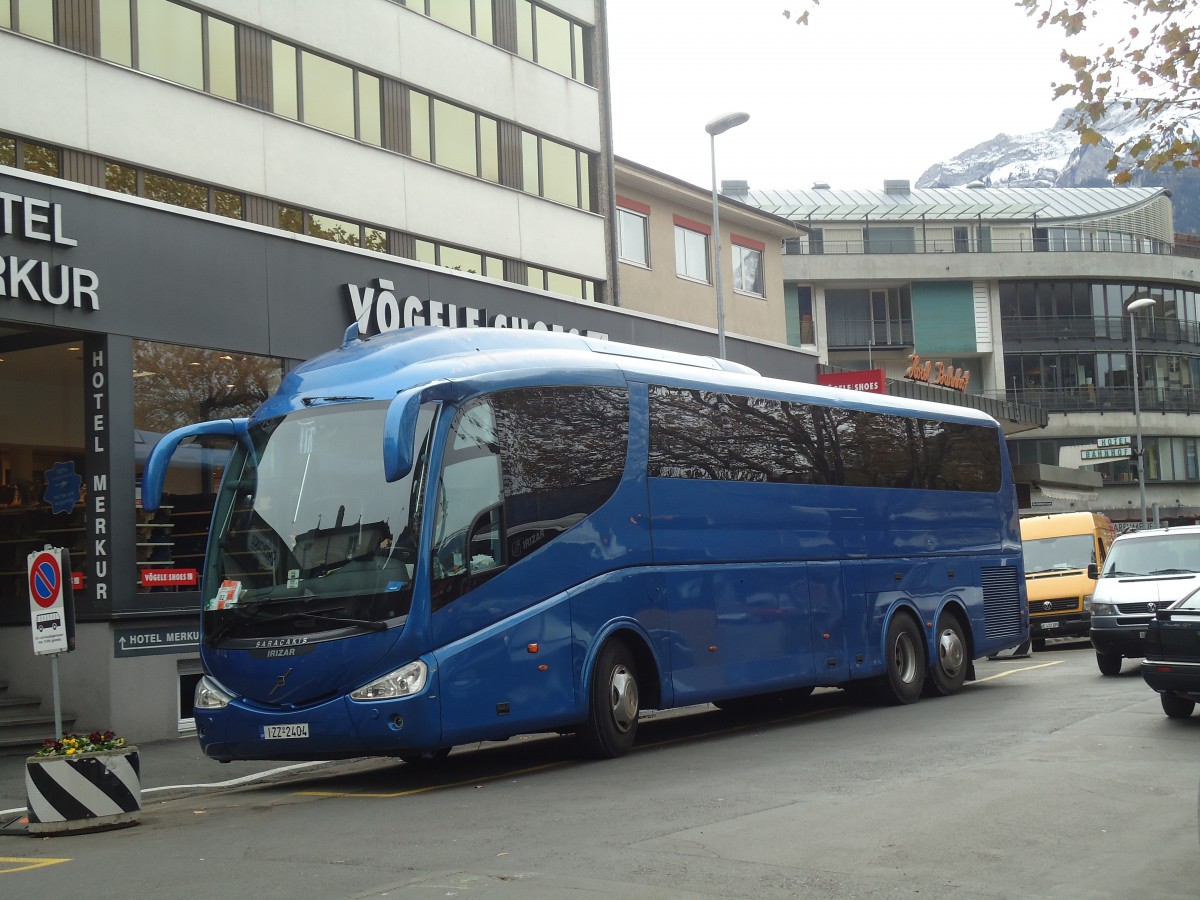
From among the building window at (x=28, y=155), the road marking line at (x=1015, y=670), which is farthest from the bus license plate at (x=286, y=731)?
the road marking line at (x=1015, y=670)

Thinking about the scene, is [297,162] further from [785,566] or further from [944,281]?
[944,281]

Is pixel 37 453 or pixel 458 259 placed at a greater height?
pixel 458 259

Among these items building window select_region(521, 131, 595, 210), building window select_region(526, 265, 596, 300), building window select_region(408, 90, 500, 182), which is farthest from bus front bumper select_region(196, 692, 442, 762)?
building window select_region(521, 131, 595, 210)

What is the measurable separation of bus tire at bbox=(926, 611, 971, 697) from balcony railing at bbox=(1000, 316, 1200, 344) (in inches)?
2285

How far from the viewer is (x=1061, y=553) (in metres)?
28.3

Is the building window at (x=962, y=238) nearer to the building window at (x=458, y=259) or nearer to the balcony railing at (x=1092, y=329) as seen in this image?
the balcony railing at (x=1092, y=329)

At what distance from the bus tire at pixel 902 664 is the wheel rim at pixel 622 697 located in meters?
5.08

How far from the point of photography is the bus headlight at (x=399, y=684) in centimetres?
1127

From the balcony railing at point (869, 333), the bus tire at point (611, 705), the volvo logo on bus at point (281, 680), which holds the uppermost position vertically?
the balcony railing at point (869, 333)

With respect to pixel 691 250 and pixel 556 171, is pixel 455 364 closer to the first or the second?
pixel 556 171

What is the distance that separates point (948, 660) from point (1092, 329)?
62081 mm

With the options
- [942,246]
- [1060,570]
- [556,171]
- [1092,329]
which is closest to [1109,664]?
[1060,570]

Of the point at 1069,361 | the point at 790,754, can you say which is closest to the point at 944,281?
the point at 1069,361

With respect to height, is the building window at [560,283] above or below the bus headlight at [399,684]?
above
